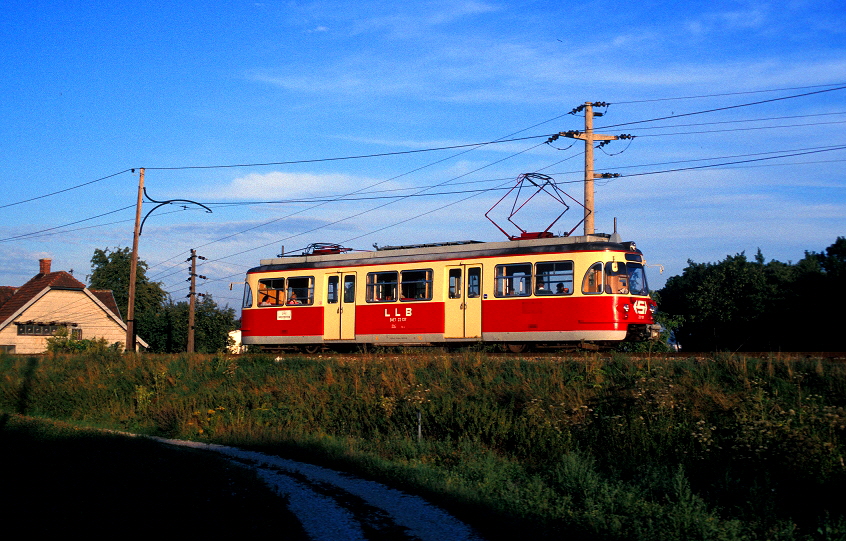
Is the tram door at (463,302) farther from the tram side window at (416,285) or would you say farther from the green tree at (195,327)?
the green tree at (195,327)

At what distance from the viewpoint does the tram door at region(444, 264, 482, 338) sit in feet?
67.1

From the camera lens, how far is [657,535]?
320 inches

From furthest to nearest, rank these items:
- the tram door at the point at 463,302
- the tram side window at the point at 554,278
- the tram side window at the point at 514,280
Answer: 1. the tram door at the point at 463,302
2. the tram side window at the point at 514,280
3. the tram side window at the point at 554,278

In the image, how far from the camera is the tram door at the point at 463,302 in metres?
20.4

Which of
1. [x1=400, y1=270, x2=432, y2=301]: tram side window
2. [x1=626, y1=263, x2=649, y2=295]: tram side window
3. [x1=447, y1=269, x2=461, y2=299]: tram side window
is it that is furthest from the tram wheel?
[x1=626, y1=263, x2=649, y2=295]: tram side window

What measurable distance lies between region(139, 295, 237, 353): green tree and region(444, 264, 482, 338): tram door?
36471mm

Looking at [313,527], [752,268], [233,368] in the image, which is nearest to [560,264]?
[233,368]

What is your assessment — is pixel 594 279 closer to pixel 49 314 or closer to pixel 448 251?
pixel 448 251

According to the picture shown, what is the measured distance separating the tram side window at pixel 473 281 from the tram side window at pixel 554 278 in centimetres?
165

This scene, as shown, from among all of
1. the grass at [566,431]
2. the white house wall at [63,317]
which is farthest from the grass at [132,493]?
the white house wall at [63,317]

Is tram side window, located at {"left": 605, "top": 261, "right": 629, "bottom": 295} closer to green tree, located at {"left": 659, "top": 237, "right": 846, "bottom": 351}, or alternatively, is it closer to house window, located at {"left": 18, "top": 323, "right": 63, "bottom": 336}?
green tree, located at {"left": 659, "top": 237, "right": 846, "bottom": 351}

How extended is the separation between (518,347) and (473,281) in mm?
2079

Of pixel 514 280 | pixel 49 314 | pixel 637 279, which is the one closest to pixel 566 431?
pixel 514 280

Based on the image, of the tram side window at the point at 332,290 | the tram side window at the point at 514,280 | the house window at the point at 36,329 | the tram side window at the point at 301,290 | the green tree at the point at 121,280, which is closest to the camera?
the tram side window at the point at 514,280
